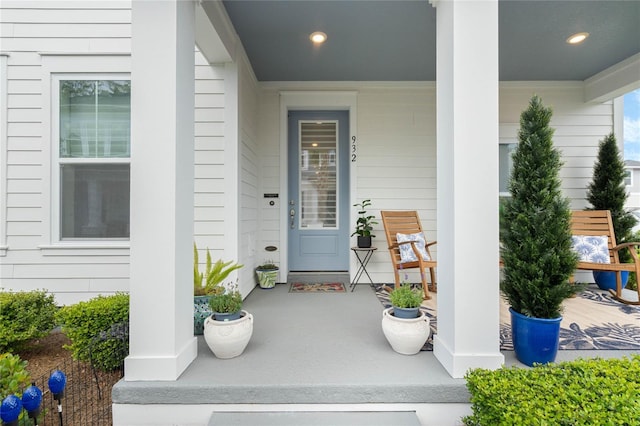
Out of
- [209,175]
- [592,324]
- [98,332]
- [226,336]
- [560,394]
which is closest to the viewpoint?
[560,394]

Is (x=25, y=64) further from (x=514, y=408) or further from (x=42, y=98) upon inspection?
(x=514, y=408)

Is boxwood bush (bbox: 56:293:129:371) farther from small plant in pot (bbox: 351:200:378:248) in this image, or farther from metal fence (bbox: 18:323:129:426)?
small plant in pot (bbox: 351:200:378:248)

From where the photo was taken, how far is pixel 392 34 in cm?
293

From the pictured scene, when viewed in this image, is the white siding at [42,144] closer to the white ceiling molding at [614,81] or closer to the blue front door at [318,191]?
the blue front door at [318,191]

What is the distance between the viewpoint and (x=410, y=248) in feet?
11.4

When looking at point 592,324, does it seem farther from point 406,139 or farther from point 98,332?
point 98,332

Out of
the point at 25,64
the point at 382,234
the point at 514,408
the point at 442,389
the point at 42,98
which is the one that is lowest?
the point at 442,389

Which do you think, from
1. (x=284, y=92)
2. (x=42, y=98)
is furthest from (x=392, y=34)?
(x=42, y=98)

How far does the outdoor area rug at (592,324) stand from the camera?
2.13 metres

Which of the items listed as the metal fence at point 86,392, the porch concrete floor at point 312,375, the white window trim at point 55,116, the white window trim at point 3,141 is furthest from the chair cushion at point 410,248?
the white window trim at point 3,141

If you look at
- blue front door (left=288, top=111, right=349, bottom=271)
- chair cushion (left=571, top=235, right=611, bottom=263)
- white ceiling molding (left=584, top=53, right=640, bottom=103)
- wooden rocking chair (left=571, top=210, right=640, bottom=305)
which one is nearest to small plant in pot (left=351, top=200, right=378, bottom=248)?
blue front door (left=288, top=111, right=349, bottom=271)

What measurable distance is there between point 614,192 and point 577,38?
195 centimetres

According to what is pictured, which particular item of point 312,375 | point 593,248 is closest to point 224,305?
point 312,375

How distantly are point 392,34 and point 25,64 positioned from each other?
353cm
